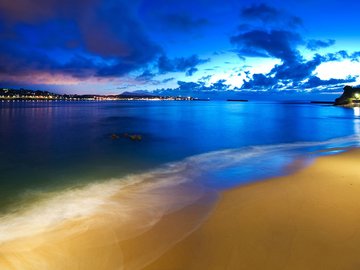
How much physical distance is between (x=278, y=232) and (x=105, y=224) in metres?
3.49

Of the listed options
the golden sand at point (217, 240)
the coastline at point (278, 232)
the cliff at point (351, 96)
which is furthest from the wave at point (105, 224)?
the cliff at point (351, 96)

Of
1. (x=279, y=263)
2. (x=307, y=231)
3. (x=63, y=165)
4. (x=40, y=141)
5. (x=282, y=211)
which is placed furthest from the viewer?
(x=40, y=141)

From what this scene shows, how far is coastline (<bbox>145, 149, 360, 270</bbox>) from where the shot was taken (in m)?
4.20

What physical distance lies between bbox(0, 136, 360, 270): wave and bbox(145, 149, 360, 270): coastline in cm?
43

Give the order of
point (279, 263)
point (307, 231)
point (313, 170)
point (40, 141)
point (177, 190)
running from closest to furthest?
point (279, 263) < point (307, 231) < point (177, 190) < point (313, 170) < point (40, 141)

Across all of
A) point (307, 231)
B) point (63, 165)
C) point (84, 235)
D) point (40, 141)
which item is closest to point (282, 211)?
point (307, 231)

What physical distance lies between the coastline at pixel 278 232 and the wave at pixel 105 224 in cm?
43

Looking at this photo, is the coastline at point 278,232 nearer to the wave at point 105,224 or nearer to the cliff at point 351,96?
the wave at point 105,224

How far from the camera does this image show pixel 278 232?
16.5 feet

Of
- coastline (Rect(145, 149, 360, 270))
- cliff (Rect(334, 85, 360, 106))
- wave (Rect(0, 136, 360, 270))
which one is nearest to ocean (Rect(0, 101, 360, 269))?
wave (Rect(0, 136, 360, 270))

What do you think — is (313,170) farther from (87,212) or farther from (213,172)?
(87,212)

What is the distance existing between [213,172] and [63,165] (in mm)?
6586

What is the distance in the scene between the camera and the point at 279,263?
13.6ft

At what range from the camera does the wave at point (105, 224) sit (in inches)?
175
